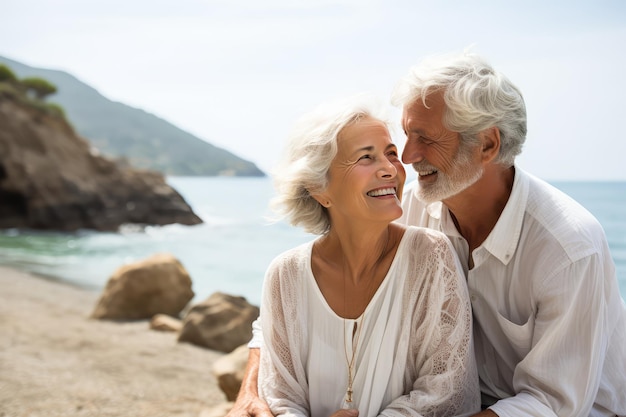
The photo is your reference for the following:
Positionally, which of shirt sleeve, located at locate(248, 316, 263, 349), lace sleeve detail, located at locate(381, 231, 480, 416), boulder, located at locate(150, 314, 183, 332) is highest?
lace sleeve detail, located at locate(381, 231, 480, 416)

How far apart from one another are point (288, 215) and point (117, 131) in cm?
8084

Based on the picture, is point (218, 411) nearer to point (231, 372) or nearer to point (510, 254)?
point (231, 372)

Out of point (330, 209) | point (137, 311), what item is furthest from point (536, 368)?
point (137, 311)

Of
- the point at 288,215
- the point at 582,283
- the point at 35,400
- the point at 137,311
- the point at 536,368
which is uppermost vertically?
the point at 288,215

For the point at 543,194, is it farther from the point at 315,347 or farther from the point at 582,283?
the point at 315,347

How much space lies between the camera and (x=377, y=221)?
256 centimetres

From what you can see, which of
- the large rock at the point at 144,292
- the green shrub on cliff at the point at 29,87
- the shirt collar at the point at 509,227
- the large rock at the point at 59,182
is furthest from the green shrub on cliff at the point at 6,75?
the shirt collar at the point at 509,227

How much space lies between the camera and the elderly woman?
2.48 m

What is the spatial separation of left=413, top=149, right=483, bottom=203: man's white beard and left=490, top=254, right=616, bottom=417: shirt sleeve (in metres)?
0.53

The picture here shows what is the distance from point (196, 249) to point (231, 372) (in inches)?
759

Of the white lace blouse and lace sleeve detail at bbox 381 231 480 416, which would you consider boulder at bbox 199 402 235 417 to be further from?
lace sleeve detail at bbox 381 231 480 416

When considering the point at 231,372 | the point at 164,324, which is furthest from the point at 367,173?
the point at 164,324

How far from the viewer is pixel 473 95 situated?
2.71m

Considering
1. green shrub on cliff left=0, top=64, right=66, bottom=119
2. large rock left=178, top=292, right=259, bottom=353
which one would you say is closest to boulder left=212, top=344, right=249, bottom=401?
large rock left=178, top=292, right=259, bottom=353
